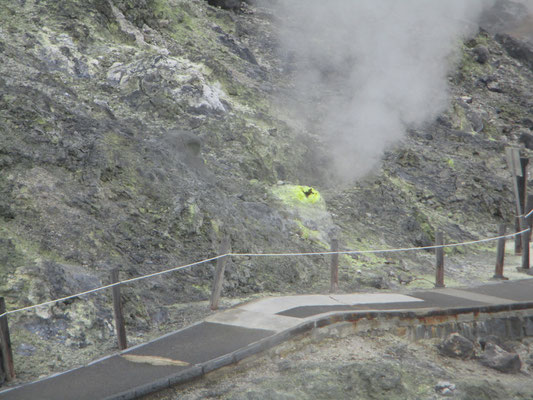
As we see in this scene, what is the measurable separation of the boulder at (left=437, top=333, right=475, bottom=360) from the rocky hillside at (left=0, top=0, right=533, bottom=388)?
223 cm

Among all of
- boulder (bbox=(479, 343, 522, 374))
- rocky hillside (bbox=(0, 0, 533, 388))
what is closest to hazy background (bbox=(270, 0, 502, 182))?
rocky hillside (bbox=(0, 0, 533, 388))

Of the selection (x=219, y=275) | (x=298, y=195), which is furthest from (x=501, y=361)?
(x=298, y=195)

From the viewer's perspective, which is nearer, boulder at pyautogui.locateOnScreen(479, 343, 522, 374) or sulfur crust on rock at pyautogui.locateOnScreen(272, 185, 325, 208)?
boulder at pyautogui.locateOnScreen(479, 343, 522, 374)

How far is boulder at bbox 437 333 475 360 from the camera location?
18.5ft

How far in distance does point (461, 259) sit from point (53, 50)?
25.8 feet

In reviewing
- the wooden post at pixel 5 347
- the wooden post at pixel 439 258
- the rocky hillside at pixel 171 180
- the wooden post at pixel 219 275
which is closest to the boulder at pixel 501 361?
the wooden post at pixel 439 258

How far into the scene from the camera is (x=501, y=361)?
5.50 metres

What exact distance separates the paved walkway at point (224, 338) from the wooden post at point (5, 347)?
0.25 metres

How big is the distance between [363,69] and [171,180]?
27.0ft

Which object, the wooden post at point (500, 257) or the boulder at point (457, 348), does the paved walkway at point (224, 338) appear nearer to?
the boulder at point (457, 348)

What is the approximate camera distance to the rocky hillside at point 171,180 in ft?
20.7

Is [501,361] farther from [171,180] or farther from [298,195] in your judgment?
[298,195]

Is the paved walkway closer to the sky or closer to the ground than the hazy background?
closer to the ground

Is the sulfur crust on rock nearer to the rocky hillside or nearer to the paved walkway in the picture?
the rocky hillside
